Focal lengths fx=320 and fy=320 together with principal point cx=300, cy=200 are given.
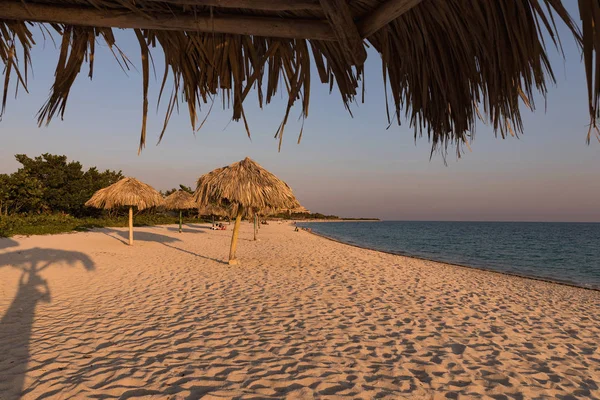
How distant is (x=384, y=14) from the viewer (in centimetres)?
126

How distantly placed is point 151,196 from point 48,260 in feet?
16.9

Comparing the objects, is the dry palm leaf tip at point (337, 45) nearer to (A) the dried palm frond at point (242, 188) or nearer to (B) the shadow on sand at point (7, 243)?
(A) the dried palm frond at point (242, 188)

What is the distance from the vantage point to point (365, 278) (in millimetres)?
8148

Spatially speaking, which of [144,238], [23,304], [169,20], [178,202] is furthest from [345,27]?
[178,202]

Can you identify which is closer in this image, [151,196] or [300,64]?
[300,64]

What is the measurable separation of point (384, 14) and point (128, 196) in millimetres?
13958

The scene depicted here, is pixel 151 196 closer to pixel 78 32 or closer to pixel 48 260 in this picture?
pixel 48 260

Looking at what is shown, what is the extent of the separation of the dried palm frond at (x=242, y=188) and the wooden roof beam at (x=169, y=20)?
22.7 ft

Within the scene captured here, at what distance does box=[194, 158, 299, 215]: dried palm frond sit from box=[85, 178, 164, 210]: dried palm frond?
533 cm

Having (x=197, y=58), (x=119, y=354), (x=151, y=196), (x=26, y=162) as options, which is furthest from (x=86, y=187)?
(x=197, y=58)

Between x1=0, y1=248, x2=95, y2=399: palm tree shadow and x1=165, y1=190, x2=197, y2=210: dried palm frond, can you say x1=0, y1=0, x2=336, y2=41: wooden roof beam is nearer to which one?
x1=0, y1=248, x2=95, y2=399: palm tree shadow

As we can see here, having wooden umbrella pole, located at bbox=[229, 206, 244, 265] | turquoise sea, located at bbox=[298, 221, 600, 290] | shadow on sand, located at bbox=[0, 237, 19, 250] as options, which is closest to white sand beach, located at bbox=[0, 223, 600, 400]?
wooden umbrella pole, located at bbox=[229, 206, 244, 265]

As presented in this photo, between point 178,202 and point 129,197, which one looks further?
point 178,202

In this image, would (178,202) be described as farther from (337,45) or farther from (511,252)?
(511,252)
